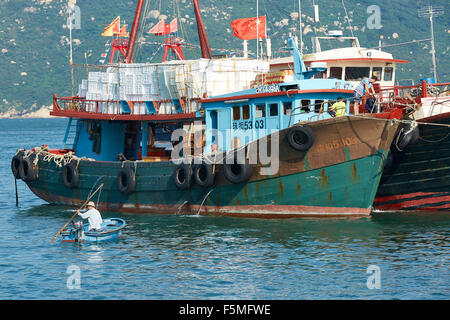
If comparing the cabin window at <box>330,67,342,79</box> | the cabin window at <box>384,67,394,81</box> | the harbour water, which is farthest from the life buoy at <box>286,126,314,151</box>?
the cabin window at <box>384,67,394,81</box>

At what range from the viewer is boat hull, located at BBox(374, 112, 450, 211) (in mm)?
22469

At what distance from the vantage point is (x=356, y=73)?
1133 inches

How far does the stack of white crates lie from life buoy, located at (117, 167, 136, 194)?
2567 millimetres

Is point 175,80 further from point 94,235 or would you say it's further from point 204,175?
point 94,235

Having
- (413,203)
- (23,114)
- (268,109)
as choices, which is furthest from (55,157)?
(23,114)

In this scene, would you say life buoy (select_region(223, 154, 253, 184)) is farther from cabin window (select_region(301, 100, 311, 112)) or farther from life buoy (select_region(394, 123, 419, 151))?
life buoy (select_region(394, 123, 419, 151))

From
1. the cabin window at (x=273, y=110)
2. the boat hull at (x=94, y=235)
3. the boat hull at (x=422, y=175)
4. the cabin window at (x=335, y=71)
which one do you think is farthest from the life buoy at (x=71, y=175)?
the boat hull at (x=422, y=175)

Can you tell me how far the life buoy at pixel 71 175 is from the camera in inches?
1053

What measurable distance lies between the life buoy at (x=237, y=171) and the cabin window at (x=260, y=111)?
172cm

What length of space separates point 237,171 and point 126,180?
461 cm

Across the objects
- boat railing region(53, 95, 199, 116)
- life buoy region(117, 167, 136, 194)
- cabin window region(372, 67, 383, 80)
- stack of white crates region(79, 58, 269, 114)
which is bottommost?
life buoy region(117, 167, 136, 194)

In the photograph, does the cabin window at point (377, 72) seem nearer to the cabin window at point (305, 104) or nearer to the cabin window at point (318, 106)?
the cabin window at point (318, 106)

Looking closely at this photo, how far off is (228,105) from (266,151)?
2621 millimetres
